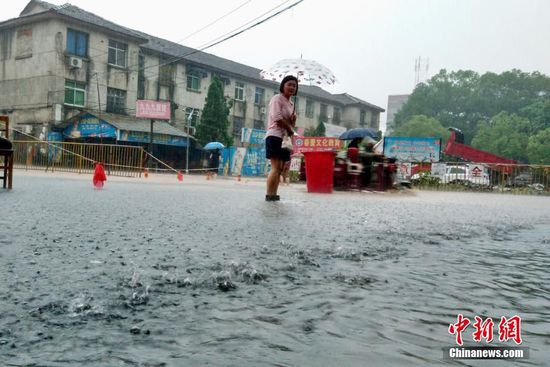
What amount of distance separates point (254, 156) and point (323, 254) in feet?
95.6

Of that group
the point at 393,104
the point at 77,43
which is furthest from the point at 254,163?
the point at 393,104

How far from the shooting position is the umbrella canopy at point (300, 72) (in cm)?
1451

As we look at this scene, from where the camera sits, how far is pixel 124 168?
58.5 ft

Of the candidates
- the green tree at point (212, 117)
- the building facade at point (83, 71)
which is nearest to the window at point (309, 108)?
the building facade at point (83, 71)

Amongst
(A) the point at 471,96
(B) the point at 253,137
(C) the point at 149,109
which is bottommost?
(B) the point at 253,137

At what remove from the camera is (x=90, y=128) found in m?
27.4

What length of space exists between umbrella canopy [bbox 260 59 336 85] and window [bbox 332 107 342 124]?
34870mm

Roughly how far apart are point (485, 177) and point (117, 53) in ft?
75.9

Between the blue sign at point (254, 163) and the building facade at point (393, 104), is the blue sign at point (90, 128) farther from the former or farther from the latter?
the building facade at point (393, 104)

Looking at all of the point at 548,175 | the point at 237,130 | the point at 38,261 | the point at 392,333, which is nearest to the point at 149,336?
the point at 392,333

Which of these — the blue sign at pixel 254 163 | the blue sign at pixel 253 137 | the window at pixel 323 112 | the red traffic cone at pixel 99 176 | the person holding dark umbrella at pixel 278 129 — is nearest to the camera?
the person holding dark umbrella at pixel 278 129

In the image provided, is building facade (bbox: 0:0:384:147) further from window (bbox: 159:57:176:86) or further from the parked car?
the parked car

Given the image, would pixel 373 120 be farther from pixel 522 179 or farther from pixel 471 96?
pixel 522 179
